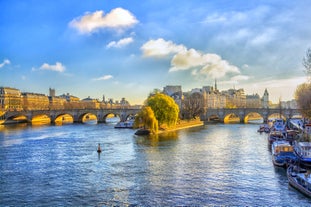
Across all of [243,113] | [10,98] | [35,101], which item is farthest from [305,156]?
[35,101]

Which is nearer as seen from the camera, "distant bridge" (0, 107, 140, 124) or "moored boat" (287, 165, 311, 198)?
"moored boat" (287, 165, 311, 198)

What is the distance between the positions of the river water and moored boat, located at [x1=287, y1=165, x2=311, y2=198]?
356mm

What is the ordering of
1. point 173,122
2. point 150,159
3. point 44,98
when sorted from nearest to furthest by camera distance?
1. point 150,159
2. point 173,122
3. point 44,98

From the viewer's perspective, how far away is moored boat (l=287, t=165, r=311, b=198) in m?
20.2

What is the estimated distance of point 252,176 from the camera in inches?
990

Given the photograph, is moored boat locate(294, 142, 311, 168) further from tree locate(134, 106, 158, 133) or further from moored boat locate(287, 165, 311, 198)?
tree locate(134, 106, 158, 133)

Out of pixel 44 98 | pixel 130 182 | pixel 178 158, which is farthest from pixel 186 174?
pixel 44 98

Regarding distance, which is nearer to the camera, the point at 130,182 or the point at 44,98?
the point at 130,182

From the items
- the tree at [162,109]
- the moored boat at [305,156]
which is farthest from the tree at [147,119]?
the moored boat at [305,156]

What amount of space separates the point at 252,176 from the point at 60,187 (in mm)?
13332

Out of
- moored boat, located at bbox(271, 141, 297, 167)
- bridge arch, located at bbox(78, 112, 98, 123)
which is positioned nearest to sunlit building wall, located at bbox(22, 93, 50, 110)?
bridge arch, located at bbox(78, 112, 98, 123)

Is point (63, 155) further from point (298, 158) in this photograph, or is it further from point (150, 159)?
point (298, 158)

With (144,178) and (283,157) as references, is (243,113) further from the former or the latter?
(144,178)

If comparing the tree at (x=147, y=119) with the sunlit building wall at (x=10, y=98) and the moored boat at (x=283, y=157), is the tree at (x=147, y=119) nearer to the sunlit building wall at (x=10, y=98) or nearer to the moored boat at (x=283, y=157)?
the moored boat at (x=283, y=157)
